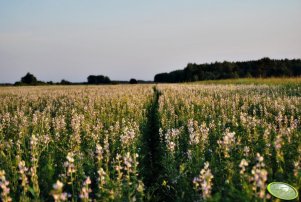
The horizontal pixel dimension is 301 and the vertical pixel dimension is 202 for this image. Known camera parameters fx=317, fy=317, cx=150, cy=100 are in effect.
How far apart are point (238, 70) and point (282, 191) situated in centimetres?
8002

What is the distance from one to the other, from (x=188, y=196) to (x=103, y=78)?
85564 mm

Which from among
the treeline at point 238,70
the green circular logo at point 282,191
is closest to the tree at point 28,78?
the treeline at point 238,70

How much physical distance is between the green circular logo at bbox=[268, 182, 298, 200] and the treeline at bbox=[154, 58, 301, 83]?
191 feet

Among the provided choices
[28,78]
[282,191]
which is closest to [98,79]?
[28,78]

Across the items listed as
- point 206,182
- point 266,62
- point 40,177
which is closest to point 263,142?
point 206,182

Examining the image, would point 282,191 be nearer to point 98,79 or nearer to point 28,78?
point 28,78

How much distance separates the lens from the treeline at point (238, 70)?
217ft

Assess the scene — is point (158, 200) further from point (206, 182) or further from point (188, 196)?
point (206, 182)

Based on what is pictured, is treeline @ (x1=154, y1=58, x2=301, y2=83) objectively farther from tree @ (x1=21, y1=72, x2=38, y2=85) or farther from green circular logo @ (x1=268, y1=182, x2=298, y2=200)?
green circular logo @ (x1=268, y1=182, x2=298, y2=200)

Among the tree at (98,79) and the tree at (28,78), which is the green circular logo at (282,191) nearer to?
the tree at (28,78)

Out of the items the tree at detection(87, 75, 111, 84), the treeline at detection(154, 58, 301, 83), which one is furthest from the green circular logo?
the tree at detection(87, 75, 111, 84)

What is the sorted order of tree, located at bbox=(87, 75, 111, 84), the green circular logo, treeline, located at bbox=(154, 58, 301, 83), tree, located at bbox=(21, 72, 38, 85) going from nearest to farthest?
the green circular logo → treeline, located at bbox=(154, 58, 301, 83) → tree, located at bbox=(21, 72, 38, 85) → tree, located at bbox=(87, 75, 111, 84)

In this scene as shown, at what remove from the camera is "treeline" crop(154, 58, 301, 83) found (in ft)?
217

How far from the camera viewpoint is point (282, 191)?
122 inches
